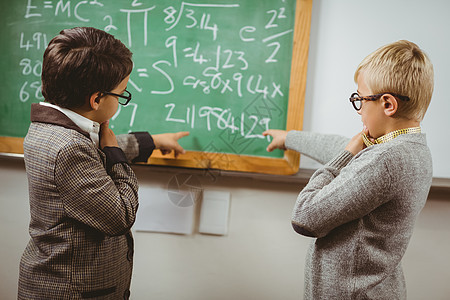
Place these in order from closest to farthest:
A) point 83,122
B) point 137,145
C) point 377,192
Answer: point 377,192
point 83,122
point 137,145

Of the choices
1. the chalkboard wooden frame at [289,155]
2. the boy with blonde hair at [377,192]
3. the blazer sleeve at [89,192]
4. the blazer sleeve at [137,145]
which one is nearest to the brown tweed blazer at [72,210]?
the blazer sleeve at [89,192]

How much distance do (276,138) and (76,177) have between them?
711 mm

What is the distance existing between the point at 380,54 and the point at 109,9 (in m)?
1.00

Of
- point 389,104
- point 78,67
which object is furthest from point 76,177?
point 389,104

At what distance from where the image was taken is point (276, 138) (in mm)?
1315

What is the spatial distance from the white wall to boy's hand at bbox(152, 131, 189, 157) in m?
0.49

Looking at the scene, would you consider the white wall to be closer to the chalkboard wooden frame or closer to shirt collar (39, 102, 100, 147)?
the chalkboard wooden frame

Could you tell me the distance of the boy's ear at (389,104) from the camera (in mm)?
872

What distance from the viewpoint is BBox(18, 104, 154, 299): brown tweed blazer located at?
2.95 ft

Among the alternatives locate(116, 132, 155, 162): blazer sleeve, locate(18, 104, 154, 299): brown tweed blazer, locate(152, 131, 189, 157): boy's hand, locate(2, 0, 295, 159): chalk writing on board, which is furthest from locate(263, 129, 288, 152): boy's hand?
locate(18, 104, 154, 299): brown tweed blazer

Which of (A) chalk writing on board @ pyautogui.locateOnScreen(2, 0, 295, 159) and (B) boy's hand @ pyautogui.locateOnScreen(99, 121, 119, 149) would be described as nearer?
(B) boy's hand @ pyautogui.locateOnScreen(99, 121, 119, 149)

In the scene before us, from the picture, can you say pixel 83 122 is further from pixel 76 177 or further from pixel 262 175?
pixel 262 175

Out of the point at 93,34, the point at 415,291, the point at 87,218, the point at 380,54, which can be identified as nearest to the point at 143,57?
the point at 93,34

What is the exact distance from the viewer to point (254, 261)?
4.77ft
